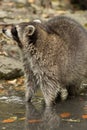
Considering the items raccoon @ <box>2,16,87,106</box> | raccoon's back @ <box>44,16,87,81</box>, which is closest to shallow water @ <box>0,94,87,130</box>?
raccoon @ <box>2,16,87,106</box>

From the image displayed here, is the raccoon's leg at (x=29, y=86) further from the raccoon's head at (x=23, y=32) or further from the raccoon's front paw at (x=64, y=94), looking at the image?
the raccoon's head at (x=23, y=32)

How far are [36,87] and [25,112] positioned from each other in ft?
2.96

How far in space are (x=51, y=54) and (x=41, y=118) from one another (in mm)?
1175

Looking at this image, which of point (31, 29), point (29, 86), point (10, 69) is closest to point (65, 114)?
point (29, 86)

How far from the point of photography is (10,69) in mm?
9445

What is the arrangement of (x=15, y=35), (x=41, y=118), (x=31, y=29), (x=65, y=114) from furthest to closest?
(x=15, y=35)
(x=31, y=29)
(x=65, y=114)
(x=41, y=118)

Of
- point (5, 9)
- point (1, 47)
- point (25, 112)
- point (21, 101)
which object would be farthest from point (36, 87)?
point (5, 9)

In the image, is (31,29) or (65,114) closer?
(65,114)

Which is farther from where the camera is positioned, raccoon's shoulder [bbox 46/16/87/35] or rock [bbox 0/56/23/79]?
rock [bbox 0/56/23/79]

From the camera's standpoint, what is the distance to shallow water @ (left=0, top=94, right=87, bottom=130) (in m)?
6.83

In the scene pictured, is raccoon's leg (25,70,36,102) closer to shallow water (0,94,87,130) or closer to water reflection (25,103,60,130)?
shallow water (0,94,87,130)

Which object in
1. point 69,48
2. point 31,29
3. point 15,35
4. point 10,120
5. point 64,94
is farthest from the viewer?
point 64,94

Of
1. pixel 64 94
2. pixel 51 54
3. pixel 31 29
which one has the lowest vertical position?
pixel 64 94

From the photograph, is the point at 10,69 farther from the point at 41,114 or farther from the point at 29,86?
the point at 41,114
